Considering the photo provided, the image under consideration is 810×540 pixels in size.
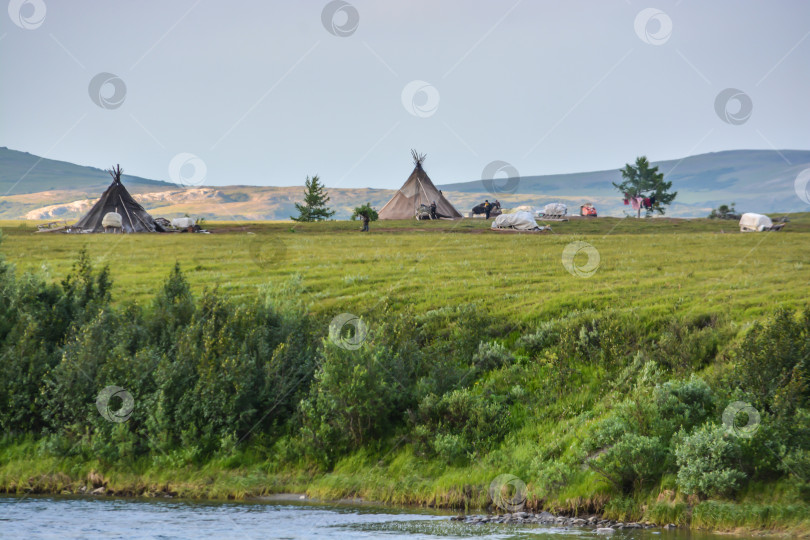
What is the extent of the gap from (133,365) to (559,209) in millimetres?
52489

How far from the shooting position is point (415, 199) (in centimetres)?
8306

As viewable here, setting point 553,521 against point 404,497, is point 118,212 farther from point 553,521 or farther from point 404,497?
point 553,521

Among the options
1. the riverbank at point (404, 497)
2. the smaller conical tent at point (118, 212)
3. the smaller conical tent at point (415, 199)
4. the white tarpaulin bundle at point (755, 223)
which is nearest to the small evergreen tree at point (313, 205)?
the smaller conical tent at point (415, 199)

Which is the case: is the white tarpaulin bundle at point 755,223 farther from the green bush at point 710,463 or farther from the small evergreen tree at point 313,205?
the small evergreen tree at point 313,205

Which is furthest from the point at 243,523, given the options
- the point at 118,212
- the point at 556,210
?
the point at 556,210

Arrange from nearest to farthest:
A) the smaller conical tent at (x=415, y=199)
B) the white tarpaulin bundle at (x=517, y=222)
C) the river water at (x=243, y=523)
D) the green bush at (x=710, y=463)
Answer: the river water at (x=243, y=523)
the green bush at (x=710, y=463)
the white tarpaulin bundle at (x=517, y=222)
the smaller conical tent at (x=415, y=199)

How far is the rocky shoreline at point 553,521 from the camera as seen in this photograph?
17984 millimetres

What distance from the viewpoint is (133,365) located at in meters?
25.8

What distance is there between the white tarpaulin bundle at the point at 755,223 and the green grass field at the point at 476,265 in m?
1.44

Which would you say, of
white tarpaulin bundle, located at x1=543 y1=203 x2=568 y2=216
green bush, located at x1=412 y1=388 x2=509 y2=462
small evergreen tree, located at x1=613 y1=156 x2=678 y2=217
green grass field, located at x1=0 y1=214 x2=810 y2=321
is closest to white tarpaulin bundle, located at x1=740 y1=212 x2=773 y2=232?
green grass field, located at x1=0 y1=214 x2=810 y2=321

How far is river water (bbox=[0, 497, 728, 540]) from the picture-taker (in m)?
17.0

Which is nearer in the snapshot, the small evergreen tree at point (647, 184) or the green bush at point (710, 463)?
the green bush at point (710, 463)

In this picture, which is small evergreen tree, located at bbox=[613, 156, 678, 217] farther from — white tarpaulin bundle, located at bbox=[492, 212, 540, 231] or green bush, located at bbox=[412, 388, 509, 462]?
green bush, located at bbox=[412, 388, 509, 462]

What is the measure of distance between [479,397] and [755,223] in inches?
1497
